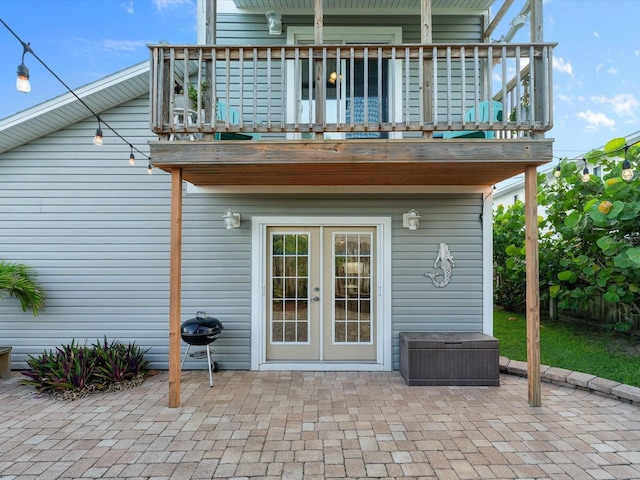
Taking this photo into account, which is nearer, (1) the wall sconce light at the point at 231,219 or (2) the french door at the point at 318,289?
(1) the wall sconce light at the point at 231,219

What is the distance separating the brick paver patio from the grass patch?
71 centimetres

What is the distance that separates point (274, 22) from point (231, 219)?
8.93 ft

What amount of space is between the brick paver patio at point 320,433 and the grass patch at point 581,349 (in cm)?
71

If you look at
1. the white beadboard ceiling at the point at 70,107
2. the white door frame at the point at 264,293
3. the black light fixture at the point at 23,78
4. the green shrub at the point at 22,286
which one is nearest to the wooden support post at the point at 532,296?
the white door frame at the point at 264,293

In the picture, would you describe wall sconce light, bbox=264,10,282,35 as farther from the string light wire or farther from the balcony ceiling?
the string light wire

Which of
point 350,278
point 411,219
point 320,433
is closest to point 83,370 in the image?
point 320,433

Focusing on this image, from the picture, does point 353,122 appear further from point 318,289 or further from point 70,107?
point 70,107

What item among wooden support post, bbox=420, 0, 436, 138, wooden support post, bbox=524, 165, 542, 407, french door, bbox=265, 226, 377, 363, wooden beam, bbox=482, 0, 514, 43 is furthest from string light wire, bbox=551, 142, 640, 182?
french door, bbox=265, 226, 377, 363

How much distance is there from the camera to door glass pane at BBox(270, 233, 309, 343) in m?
5.11

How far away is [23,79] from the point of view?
118 inches

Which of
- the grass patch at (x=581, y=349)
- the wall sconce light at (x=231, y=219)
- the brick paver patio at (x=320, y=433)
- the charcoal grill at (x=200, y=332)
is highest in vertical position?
the wall sconce light at (x=231, y=219)

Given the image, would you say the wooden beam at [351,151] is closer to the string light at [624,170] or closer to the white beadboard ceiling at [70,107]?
the string light at [624,170]

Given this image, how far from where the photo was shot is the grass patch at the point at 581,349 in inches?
179

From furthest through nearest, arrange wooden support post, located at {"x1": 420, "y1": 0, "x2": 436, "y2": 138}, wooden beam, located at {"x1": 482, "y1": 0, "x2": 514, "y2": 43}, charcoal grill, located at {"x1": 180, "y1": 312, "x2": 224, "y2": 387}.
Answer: wooden beam, located at {"x1": 482, "y1": 0, "x2": 514, "y2": 43}
charcoal grill, located at {"x1": 180, "y1": 312, "x2": 224, "y2": 387}
wooden support post, located at {"x1": 420, "y1": 0, "x2": 436, "y2": 138}
